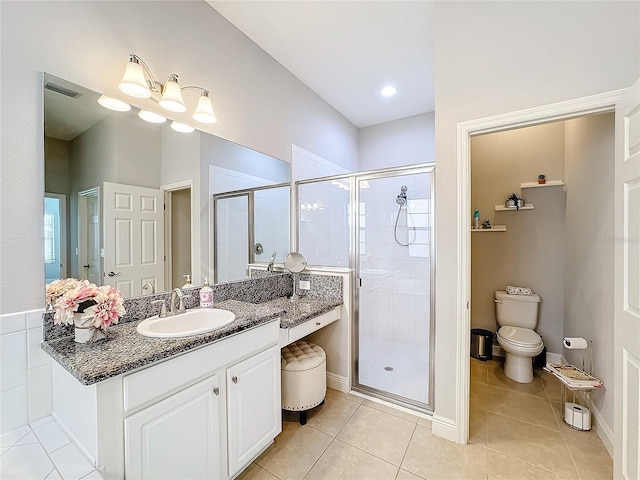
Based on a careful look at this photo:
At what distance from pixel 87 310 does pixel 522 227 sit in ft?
12.2

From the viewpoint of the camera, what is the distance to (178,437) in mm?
1178

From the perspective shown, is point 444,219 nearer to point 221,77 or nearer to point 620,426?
point 620,426

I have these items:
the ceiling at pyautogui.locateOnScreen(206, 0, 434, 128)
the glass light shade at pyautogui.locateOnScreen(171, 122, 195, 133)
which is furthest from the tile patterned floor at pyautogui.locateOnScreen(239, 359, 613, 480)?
the ceiling at pyautogui.locateOnScreen(206, 0, 434, 128)

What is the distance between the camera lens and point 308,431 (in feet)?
6.19

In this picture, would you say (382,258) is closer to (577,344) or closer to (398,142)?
(577,344)

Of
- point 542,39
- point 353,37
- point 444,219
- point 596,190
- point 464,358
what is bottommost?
point 464,358

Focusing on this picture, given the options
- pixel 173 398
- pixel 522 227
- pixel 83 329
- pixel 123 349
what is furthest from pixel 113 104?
pixel 522 227

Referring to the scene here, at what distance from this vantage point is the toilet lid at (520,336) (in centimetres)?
244

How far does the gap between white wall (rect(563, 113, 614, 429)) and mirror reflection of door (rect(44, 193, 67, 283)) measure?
3.16m

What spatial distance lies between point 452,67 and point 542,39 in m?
0.45

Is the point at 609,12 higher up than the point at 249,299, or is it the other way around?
the point at 609,12

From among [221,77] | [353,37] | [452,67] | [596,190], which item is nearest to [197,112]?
[221,77]

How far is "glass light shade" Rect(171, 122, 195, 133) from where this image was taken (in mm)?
1699

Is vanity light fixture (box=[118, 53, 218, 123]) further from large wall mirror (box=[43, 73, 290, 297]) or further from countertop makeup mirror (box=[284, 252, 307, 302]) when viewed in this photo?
countertop makeup mirror (box=[284, 252, 307, 302])
